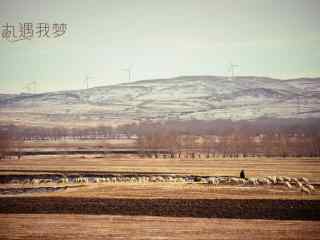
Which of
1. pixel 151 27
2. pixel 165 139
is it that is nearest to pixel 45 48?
pixel 151 27

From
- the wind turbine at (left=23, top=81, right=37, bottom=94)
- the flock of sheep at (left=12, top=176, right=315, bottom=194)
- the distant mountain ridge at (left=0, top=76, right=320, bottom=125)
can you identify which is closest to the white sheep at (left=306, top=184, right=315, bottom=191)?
the flock of sheep at (left=12, top=176, right=315, bottom=194)

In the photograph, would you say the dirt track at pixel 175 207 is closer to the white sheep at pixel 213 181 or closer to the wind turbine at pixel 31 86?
the white sheep at pixel 213 181

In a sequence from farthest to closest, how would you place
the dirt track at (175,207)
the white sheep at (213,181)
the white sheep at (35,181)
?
the white sheep at (35,181) < the white sheep at (213,181) < the dirt track at (175,207)

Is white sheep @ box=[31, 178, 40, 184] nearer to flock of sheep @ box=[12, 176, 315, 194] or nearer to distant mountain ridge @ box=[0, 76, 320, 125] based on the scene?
flock of sheep @ box=[12, 176, 315, 194]

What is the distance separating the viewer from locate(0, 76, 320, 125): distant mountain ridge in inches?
158

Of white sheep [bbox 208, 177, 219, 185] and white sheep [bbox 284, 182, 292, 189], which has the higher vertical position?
white sheep [bbox 208, 177, 219, 185]

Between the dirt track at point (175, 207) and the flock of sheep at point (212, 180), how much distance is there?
14 cm

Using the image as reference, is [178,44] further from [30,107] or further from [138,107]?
[30,107]

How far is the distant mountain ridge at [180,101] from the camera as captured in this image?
4023 mm

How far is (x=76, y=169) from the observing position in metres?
4.25

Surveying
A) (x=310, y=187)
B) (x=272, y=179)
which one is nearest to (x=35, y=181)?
(x=272, y=179)

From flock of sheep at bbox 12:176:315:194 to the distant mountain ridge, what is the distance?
510 mm

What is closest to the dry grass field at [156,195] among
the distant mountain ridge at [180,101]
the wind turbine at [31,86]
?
the distant mountain ridge at [180,101]

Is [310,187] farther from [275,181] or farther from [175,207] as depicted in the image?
[175,207]
